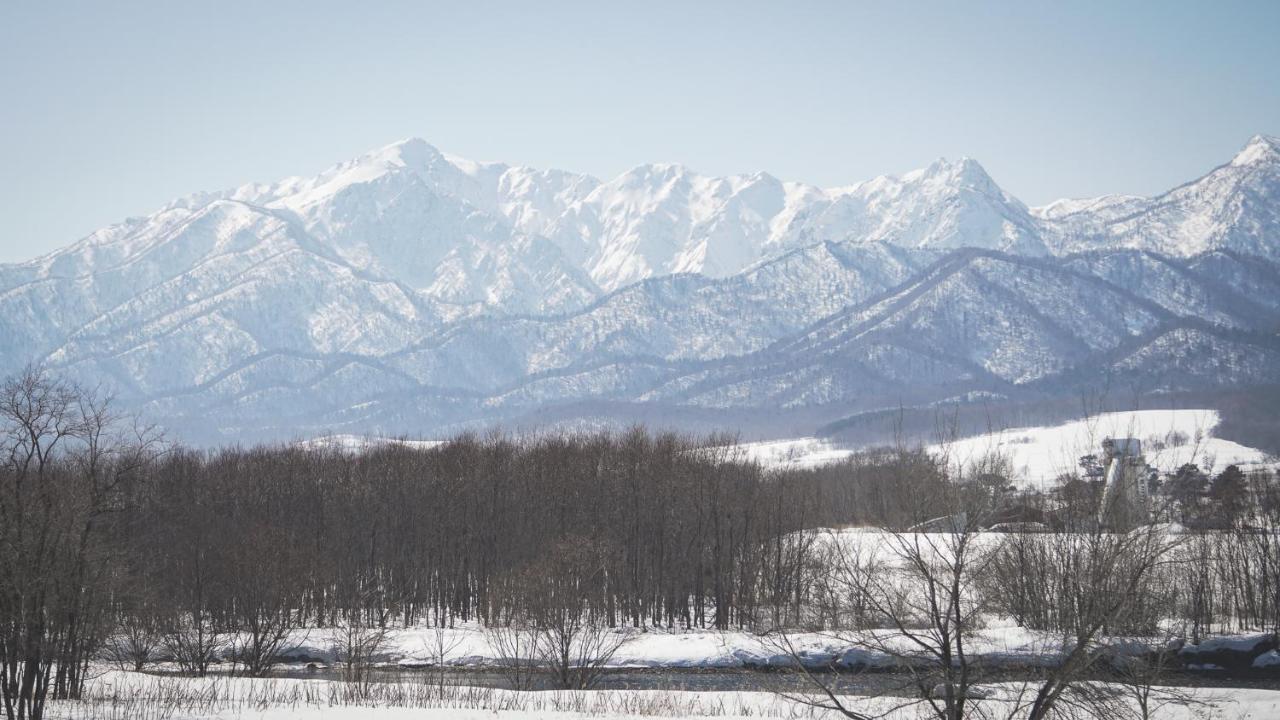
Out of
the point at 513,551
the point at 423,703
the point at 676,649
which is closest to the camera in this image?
the point at 423,703

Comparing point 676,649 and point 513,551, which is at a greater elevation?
point 513,551

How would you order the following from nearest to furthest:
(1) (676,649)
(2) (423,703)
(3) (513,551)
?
(2) (423,703) → (1) (676,649) → (3) (513,551)

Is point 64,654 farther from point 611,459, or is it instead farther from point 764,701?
point 611,459

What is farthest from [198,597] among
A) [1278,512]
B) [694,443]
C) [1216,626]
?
[1278,512]

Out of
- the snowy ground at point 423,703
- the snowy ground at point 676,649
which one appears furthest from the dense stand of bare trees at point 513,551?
the snowy ground at point 423,703

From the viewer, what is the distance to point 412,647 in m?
68.1

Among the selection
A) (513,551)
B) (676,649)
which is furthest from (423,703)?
(513,551)

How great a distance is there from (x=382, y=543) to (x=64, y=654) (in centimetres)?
5260

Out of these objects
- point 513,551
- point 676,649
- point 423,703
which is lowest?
point 676,649

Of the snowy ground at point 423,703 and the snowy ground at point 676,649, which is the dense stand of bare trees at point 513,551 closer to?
the snowy ground at point 676,649

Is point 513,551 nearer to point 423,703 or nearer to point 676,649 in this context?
point 676,649

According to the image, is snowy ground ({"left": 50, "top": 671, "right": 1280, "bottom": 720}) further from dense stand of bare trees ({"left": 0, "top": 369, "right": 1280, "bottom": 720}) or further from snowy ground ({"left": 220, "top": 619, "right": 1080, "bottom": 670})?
snowy ground ({"left": 220, "top": 619, "right": 1080, "bottom": 670})

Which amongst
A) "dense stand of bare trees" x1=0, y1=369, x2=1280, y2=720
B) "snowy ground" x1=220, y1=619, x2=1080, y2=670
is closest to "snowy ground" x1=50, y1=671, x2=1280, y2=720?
"dense stand of bare trees" x1=0, y1=369, x2=1280, y2=720

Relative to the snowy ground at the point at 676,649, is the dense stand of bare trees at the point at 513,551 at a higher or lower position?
higher
